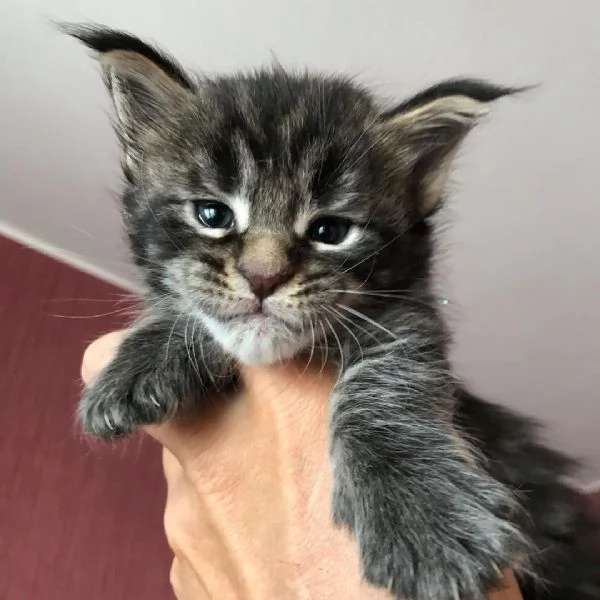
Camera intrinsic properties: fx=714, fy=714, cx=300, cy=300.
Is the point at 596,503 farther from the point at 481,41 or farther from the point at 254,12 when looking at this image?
the point at 254,12

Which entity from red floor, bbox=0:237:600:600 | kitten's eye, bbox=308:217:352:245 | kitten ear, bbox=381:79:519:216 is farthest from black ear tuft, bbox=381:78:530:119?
red floor, bbox=0:237:600:600

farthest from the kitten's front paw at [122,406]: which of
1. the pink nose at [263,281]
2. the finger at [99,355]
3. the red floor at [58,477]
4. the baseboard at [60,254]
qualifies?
the baseboard at [60,254]

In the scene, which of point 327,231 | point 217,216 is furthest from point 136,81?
point 327,231

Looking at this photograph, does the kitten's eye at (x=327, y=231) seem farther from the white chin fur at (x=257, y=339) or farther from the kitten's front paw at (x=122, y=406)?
the kitten's front paw at (x=122, y=406)

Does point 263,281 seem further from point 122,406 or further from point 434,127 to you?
point 434,127

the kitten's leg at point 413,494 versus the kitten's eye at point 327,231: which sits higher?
the kitten's eye at point 327,231

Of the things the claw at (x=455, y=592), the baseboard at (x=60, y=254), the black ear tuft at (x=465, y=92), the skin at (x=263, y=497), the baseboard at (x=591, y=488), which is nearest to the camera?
the claw at (x=455, y=592)

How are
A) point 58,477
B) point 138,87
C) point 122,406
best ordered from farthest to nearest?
point 58,477
point 138,87
point 122,406
